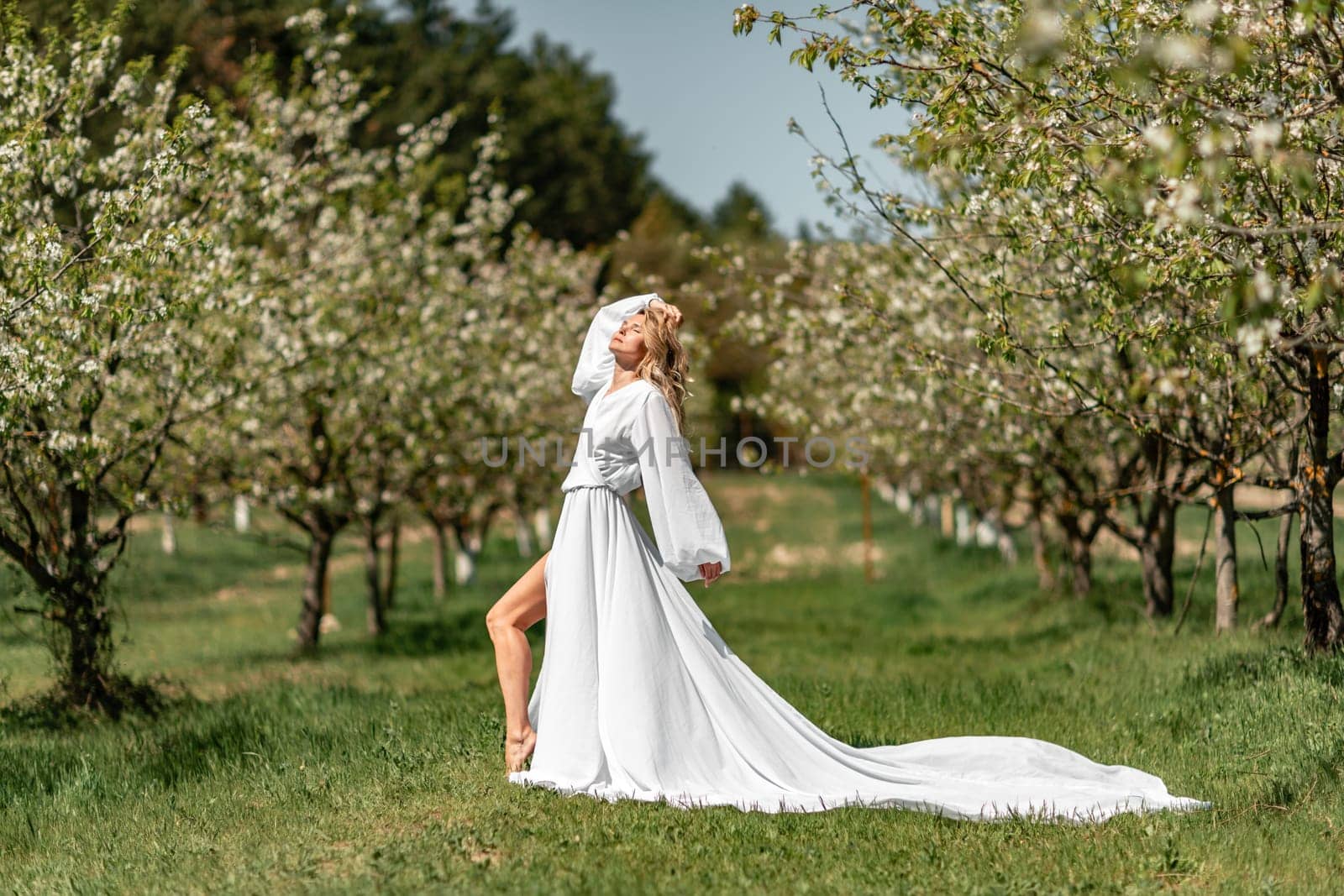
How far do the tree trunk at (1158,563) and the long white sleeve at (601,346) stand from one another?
8262 mm

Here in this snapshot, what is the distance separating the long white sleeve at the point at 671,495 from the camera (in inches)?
255

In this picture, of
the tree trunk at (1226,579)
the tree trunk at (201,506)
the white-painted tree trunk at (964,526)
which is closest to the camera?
the tree trunk at (1226,579)

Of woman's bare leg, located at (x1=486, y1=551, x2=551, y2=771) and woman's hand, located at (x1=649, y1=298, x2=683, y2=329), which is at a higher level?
woman's hand, located at (x1=649, y1=298, x2=683, y2=329)

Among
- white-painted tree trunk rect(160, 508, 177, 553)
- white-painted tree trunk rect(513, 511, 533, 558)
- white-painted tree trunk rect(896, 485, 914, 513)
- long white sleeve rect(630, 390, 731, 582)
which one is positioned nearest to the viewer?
long white sleeve rect(630, 390, 731, 582)

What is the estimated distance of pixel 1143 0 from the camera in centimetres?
716

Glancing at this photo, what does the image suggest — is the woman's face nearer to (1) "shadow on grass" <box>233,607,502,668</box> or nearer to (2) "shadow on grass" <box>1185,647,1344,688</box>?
(2) "shadow on grass" <box>1185,647,1344,688</box>

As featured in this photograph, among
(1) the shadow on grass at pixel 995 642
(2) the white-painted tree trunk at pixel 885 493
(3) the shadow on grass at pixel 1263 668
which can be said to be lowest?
(1) the shadow on grass at pixel 995 642

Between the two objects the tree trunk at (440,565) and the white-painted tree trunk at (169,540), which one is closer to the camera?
the tree trunk at (440,565)

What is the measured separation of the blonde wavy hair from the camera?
6.68 meters

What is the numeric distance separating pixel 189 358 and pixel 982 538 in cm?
2258

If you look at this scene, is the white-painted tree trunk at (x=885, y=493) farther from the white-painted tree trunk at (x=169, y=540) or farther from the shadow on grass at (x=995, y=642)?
the shadow on grass at (x=995, y=642)

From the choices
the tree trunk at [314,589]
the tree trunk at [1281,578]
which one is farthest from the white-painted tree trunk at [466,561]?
the tree trunk at [1281,578]

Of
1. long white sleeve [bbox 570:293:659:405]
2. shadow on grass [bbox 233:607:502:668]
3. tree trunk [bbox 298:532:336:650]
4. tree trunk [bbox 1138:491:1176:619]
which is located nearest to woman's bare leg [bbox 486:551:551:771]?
long white sleeve [bbox 570:293:659:405]

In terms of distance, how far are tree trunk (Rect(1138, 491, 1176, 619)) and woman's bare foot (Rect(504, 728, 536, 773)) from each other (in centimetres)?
877
